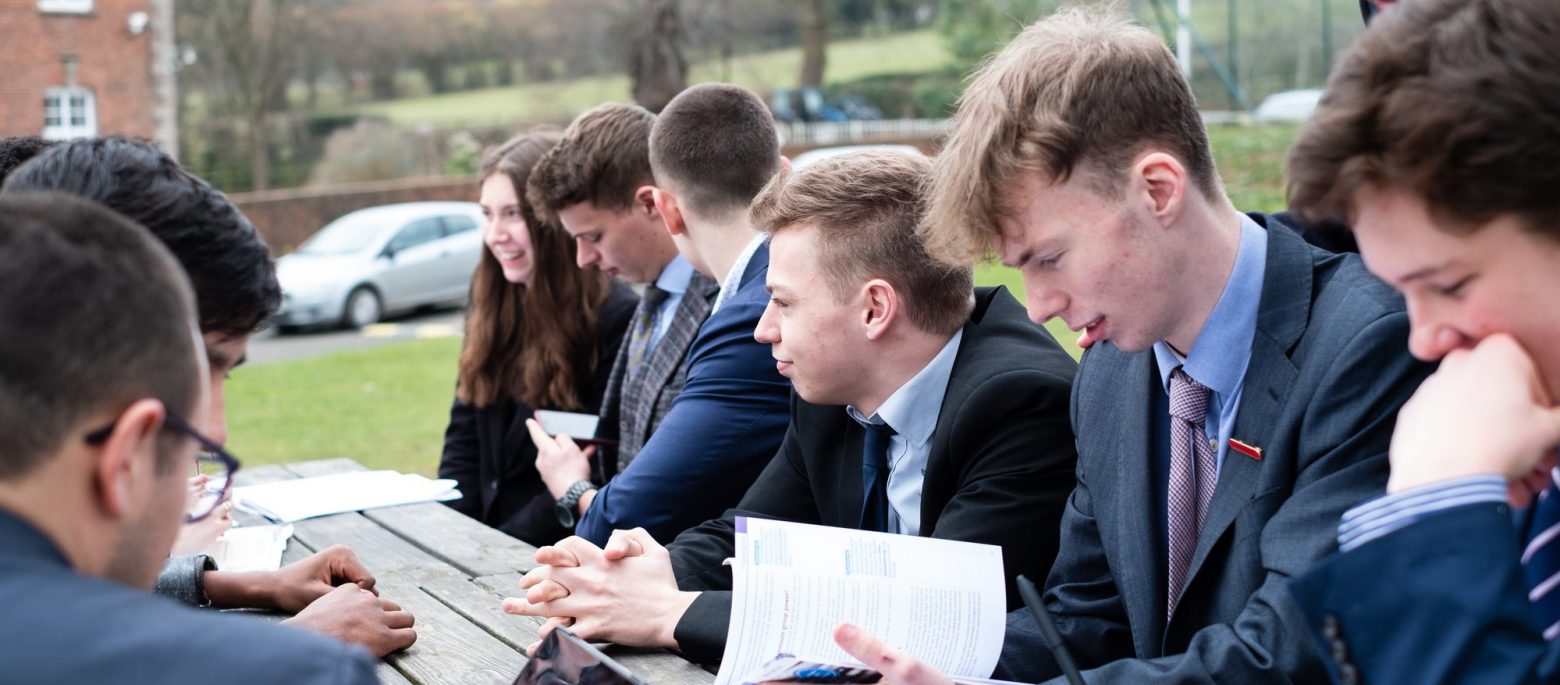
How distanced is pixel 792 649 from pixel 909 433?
721 millimetres

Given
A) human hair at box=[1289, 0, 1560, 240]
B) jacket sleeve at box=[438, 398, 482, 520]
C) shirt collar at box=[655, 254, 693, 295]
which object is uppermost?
human hair at box=[1289, 0, 1560, 240]

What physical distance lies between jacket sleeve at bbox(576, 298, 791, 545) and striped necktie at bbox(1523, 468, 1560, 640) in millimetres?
2091

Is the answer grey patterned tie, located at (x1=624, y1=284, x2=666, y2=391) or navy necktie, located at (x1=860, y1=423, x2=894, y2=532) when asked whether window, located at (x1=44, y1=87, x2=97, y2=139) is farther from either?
navy necktie, located at (x1=860, y1=423, x2=894, y2=532)

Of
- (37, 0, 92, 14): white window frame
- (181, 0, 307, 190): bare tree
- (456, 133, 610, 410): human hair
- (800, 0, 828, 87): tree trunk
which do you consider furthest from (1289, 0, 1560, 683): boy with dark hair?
(800, 0, 828, 87): tree trunk

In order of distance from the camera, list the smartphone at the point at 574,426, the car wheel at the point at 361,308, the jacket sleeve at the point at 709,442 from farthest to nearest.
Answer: the car wheel at the point at 361,308
the smartphone at the point at 574,426
the jacket sleeve at the point at 709,442

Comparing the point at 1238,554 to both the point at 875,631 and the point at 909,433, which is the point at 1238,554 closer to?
the point at 875,631

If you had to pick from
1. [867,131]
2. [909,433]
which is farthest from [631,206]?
[867,131]

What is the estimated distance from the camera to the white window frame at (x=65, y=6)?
26141mm

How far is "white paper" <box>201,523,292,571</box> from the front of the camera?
3.22 m

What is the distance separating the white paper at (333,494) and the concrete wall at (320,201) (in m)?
21.1

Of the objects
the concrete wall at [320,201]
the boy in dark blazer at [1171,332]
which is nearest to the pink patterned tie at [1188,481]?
the boy in dark blazer at [1171,332]

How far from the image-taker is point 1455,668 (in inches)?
58.1

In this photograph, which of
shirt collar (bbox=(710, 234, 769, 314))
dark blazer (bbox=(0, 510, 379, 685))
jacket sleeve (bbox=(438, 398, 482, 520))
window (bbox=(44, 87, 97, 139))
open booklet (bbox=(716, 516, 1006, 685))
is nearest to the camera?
dark blazer (bbox=(0, 510, 379, 685))

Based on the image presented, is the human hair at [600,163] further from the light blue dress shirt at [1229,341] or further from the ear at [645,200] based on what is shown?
the light blue dress shirt at [1229,341]
